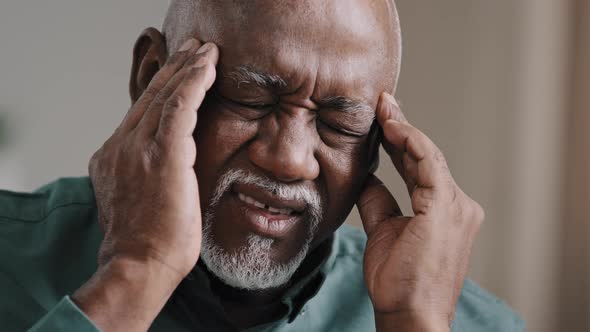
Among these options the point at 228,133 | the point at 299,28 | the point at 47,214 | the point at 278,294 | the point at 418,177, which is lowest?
the point at 278,294

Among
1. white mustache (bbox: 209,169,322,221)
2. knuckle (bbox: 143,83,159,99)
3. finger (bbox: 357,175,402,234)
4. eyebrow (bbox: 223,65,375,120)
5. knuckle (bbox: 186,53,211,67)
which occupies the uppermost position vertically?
knuckle (bbox: 186,53,211,67)

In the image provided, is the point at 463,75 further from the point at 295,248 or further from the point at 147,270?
the point at 147,270

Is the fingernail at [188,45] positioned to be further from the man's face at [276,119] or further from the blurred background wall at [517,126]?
the blurred background wall at [517,126]

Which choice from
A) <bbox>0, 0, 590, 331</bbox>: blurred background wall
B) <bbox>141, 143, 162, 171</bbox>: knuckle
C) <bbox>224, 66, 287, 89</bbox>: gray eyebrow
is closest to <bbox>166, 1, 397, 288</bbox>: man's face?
<bbox>224, 66, 287, 89</bbox>: gray eyebrow

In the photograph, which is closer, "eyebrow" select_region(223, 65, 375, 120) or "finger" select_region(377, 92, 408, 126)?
"eyebrow" select_region(223, 65, 375, 120)

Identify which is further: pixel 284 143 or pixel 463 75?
pixel 463 75

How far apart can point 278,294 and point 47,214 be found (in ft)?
1.63

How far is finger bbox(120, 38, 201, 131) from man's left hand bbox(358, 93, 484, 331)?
358 millimetres

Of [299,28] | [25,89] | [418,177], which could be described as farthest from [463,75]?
[25,89]

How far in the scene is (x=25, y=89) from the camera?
99.3 inches

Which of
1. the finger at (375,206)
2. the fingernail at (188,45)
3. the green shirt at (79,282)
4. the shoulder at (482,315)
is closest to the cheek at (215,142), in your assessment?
the fingernail at (188,45)

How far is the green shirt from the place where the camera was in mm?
1324

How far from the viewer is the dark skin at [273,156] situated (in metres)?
1.11

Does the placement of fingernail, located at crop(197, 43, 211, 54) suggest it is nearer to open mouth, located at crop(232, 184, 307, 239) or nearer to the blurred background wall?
open mouth, located at crop(232, 184, 307, 239)
